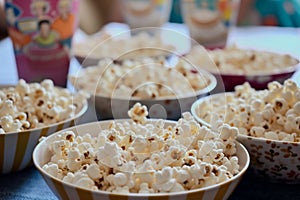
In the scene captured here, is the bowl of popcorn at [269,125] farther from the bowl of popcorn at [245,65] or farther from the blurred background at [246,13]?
the blurred background at [246,13]

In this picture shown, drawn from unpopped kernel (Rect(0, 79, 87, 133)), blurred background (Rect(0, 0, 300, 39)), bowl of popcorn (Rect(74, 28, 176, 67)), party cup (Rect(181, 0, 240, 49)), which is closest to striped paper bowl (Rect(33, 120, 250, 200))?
unpopped kernel (Rect(0, 79, 87, 133))

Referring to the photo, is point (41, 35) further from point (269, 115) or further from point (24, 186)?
point (269, 115)

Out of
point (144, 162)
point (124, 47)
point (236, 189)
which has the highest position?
point (144, 162)

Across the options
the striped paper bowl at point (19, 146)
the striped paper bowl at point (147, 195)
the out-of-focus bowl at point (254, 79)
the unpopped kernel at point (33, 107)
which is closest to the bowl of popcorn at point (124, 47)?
the out-of-focus bowl at point (254, 79)

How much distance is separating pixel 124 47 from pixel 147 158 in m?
0.81

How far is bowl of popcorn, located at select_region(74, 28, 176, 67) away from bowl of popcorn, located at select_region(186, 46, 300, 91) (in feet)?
0.33

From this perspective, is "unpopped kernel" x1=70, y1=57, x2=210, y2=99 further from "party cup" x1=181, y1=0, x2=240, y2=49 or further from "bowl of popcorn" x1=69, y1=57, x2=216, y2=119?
"party cup" x1=181, y1=0, x2=240, y2=49

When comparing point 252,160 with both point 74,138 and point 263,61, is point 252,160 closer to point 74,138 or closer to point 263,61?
point 74,138

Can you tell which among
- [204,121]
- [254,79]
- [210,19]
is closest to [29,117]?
[204,121]

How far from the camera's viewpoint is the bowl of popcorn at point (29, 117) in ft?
2.72

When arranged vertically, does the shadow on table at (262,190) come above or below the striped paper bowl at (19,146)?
below

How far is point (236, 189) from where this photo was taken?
2.71 feet

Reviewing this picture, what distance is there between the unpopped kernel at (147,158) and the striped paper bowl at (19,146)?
0.06 metres

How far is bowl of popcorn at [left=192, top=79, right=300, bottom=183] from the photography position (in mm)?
781
